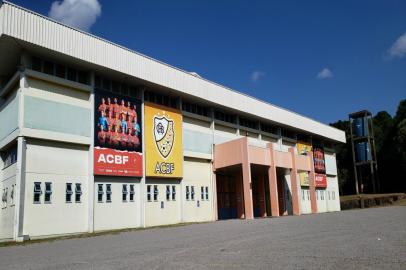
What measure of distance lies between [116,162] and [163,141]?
4743 mm

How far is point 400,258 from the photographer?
25.9 feet

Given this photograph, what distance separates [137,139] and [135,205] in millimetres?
4351

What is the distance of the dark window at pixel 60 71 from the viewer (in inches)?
921

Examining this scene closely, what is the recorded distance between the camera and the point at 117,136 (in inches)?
1001

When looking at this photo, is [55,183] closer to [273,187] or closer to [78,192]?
[78,192]

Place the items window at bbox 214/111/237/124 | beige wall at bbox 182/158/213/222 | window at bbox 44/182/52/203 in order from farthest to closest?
window at bbox 214/111/237/124
beige wall at bbox 182/158/213/222
window at bbox 44/182/52/203

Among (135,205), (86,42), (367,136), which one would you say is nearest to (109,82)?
(86,42)

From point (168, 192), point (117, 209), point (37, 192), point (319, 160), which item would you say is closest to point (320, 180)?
point (319, 160)

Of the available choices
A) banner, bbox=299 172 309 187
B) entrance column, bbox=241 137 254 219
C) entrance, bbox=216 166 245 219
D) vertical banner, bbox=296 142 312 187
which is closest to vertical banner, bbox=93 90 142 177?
entrance column, bbox=241 137 254 219

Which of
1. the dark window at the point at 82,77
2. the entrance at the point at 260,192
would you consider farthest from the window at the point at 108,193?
the entrance at the point at 260,192

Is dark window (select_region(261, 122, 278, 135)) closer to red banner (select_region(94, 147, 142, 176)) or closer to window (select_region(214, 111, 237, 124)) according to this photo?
window (select_region(214, 111, 237, 124))

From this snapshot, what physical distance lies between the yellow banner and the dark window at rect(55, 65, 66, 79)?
29.9 m

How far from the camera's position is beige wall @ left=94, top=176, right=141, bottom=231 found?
23781 mm

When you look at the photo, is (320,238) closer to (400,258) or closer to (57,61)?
(400,258)
